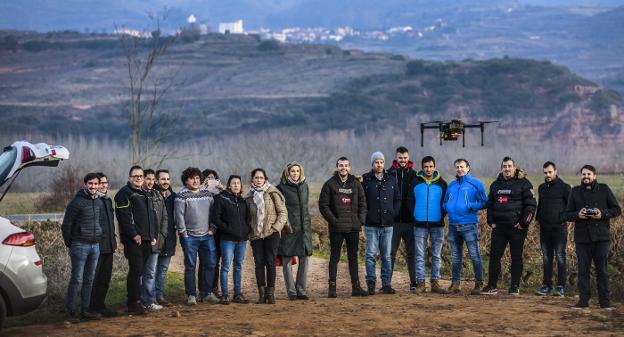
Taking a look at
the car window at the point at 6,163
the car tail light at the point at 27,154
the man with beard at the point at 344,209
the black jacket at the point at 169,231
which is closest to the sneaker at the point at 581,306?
the man with beard at the point at 344,209

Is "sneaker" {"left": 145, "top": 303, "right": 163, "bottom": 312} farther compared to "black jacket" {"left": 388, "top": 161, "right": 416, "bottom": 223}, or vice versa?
"black jacket" {"left": 388, "top": 161, "right": 416, "bottom": 223}

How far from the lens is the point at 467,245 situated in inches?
787

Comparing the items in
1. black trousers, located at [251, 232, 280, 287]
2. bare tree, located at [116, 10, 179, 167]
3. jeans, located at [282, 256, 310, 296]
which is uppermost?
bare tree, located at [116, 10, 179, 167]

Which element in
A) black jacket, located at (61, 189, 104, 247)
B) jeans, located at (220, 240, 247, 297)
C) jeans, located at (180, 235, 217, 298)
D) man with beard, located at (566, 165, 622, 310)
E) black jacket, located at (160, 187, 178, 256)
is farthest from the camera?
jeans, located at (220, 240, 247, 297)

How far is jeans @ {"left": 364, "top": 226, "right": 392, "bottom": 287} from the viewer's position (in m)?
20.0

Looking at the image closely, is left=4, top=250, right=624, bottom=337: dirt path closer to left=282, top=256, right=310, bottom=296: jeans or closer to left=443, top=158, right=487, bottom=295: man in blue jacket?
left=282, top=256, right=310, bottom=296: jeans

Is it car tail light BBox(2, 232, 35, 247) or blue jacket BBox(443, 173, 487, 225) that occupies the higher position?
blue jacket BBox(443, 173, 487, 225)

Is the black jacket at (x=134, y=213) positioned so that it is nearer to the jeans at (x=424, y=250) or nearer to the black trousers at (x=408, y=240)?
the black trousers at (x=408, y=240)

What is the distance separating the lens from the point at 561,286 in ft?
64.3

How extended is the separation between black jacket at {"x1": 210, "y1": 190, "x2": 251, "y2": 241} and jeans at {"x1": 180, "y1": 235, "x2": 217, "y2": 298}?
224 millimetres

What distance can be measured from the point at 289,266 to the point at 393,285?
2238 millimetres

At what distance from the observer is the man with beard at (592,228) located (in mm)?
18109

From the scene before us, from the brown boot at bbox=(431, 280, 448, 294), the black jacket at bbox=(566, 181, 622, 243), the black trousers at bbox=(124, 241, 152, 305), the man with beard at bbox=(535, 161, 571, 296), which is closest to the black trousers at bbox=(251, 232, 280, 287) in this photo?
the black trousers at bbox=(124, 241, 152, 305)

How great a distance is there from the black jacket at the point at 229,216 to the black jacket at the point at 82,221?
74.2 inches
